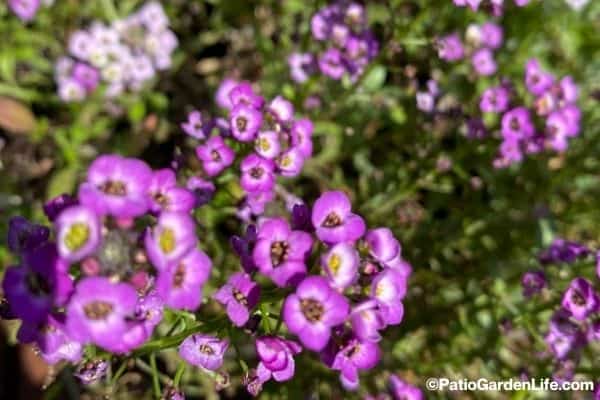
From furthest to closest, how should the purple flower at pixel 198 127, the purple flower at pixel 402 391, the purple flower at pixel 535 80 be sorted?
the purple flower at pixel 535 80
the purple flower at pixel 402 391
the purple flower at pixel 198 127

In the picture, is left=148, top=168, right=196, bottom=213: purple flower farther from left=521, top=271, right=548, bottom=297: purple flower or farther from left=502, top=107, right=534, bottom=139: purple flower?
left=502, top=107, right=534, bottom=139: purple flower

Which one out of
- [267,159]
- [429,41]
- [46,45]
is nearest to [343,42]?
[429,41]

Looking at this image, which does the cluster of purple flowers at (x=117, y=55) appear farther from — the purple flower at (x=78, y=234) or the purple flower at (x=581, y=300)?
the purple flower at (x=581, y=300)

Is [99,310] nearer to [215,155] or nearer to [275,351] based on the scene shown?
[275,351]

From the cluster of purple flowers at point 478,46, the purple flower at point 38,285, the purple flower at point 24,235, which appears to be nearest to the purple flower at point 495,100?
the cluster of purple flowers at point 478,46

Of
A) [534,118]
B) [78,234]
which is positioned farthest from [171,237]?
[534,118]

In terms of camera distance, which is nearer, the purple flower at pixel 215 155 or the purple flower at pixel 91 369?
the purple flower at pixel 91 369

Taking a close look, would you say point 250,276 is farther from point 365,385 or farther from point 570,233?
point 570,233
